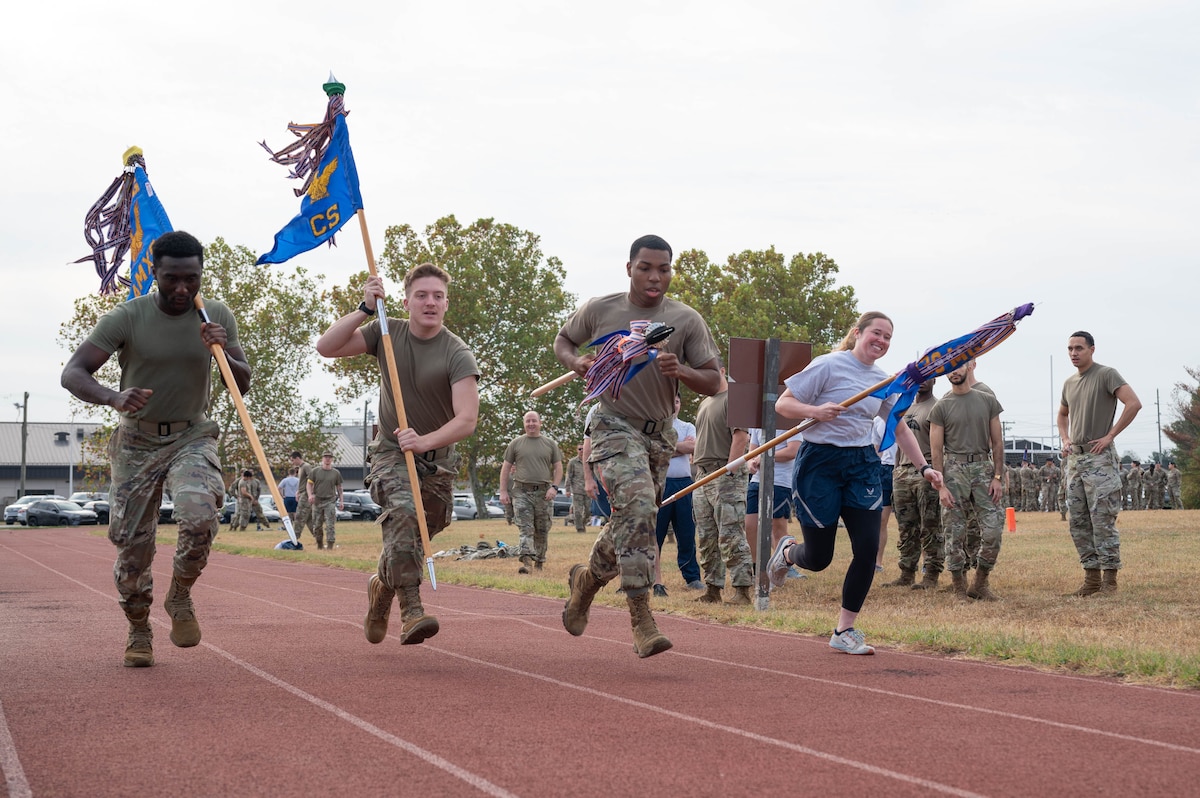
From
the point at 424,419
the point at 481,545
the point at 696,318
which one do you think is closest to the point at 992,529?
the point at 696,318

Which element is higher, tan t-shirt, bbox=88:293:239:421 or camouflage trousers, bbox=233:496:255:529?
tan t-shirt, bbox=88:293:239:421

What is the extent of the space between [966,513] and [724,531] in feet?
7.66

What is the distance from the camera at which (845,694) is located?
20.2 feet

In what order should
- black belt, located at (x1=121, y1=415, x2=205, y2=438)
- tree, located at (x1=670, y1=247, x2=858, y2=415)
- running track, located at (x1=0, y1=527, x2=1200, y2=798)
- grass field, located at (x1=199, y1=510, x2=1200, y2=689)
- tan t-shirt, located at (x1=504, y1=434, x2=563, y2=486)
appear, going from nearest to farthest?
1. running track, located at (x1=0, y1=527, x2=1200, y2=798)
2. black belt, located at (x1=121, y1=415, x2=205, y2=438)
3. grass field, located at (x1=199, y1=510, x2=1200, y2=689)
4. tan t-shirt, located at (x1=504, y1=434, x2=563, y2=486)
5. tree, located at (x1=670, y1=247, x2=858, y2=415)

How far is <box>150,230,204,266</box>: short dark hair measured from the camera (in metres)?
6.96

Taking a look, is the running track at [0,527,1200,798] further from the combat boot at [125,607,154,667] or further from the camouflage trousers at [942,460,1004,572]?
the camouflage trousers at [942,460,1004,572]

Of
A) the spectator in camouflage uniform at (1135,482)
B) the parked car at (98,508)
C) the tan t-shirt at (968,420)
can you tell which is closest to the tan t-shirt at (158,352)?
the tan t-shirt at (968,420)

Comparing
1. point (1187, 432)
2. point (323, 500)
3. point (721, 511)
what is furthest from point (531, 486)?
point (1187, 432)

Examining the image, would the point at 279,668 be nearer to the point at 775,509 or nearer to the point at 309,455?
the point at 775,509

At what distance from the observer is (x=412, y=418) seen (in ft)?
24.5

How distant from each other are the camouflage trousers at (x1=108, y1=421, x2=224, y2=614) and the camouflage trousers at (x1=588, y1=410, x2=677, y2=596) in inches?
81.6

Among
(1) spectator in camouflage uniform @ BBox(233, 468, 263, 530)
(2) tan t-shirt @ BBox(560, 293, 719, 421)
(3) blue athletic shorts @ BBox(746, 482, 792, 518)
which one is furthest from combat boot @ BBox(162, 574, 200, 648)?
(1) spectator in camouflage uniform @ BBox(233, 468, 263, 530)

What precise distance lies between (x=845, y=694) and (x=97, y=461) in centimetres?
5493

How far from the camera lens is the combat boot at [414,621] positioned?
7059mm
